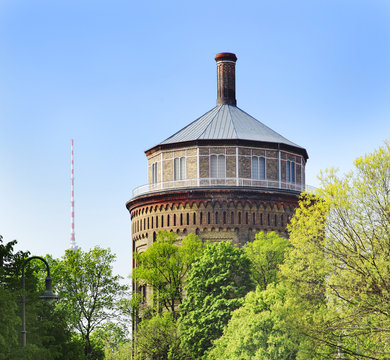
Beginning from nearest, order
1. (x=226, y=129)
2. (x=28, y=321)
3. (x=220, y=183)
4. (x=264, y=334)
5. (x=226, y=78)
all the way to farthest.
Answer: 1. (x=28, y=321)
2. (x=264, y=334)
3. (x=220, y=183)
4. (x=226, y=129)
5. (x=226, y=78)

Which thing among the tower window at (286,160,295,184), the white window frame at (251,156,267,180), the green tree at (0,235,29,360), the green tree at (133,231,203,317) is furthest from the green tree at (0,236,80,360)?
the tower window at (286,160,295,184)

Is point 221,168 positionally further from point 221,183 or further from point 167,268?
point 167,268

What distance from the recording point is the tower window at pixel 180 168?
80.1 metres

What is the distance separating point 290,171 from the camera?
270 ft

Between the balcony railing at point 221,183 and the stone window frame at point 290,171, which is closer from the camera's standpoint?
the balcony railing at point 221,183

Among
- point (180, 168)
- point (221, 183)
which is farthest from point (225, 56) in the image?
point (221, 183)

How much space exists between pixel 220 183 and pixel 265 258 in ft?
37.4

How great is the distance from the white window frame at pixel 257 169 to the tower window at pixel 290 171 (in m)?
2.64

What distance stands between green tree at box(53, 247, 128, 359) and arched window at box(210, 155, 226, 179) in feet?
39.3

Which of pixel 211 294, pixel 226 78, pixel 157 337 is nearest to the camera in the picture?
pixel 211 294

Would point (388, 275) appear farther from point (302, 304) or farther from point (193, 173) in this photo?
point (193, 173)

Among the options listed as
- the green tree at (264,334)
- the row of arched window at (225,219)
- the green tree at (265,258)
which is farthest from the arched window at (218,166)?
the green tree at (264,334)

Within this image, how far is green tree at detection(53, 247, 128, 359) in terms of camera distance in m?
69.2

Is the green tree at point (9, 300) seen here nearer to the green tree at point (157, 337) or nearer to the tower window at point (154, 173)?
the green tree at point (157, 337)
